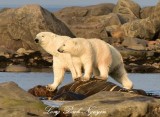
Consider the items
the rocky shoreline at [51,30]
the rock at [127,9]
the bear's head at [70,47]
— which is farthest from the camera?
the rock at [127,9]

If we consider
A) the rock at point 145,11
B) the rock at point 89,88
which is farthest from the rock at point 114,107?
the rock at point 145,11

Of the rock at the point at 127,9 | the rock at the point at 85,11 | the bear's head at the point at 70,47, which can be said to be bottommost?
the rock at the point at 85,11

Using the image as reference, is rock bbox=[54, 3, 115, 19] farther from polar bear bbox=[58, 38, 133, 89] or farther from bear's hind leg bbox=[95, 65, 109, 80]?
bear's hind leg bbox=[95, 65, 109, 80]

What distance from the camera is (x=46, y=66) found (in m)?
40.1

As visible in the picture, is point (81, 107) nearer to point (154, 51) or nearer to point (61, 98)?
point (61, 98)

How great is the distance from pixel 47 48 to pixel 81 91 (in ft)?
6.62

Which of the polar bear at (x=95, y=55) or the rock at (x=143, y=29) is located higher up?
the polar bear at (x=95, y=55)

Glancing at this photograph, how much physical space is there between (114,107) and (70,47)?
5795mm

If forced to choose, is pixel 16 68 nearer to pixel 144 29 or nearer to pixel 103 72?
pixel 103 72

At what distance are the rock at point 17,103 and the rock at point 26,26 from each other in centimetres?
2886

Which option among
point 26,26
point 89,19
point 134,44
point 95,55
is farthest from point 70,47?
point 89,19

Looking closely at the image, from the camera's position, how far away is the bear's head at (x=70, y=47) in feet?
62.1

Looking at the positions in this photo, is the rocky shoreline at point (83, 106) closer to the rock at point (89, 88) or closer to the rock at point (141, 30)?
the rock at point (89, 88)

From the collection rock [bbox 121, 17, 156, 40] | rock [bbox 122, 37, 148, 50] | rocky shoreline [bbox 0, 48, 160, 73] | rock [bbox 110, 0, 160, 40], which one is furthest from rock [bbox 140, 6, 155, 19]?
rocky shoreline [bbox 0, 48, 160, 73]
